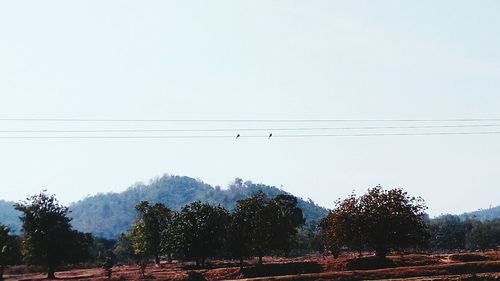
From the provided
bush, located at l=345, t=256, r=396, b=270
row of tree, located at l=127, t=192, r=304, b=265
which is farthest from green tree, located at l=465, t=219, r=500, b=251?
bush, located at l=345, t=256, r=396, b=270

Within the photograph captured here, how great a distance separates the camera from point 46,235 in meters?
88.4

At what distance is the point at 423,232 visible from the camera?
248 ft

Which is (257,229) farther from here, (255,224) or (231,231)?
(231,231)

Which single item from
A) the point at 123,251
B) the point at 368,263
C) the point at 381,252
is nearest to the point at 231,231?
the point at 368,263

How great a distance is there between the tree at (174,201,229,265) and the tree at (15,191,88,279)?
60.6ft

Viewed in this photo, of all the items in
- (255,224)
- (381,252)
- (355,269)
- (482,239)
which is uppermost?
(255,224)

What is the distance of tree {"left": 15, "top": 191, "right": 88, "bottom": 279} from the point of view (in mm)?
88062

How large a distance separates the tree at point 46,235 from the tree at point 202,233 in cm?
1847

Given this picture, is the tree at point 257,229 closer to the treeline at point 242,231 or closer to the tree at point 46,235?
the treeline at point 242,231

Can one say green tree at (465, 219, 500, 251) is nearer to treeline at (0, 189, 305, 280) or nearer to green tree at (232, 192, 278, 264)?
treeline at (0, 189, 305, 280)

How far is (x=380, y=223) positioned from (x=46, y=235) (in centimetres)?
5346

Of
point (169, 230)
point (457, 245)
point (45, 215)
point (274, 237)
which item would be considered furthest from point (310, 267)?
point (457, 245)

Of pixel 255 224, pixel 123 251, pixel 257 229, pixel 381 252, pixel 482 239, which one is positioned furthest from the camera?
pixel 482 239

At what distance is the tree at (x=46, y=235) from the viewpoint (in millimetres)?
88062
